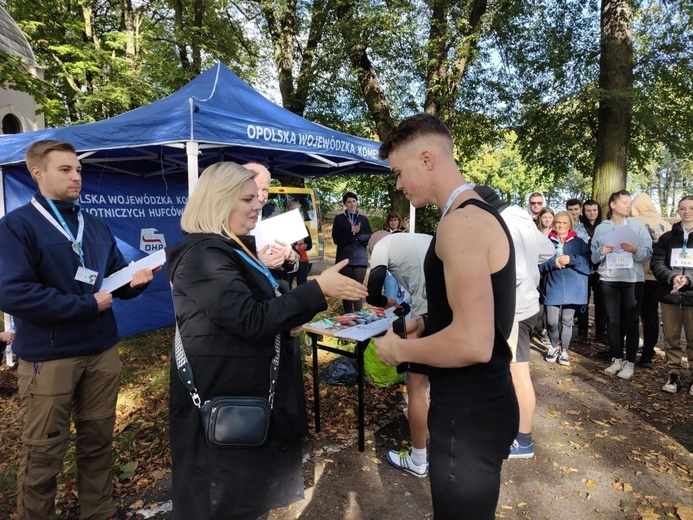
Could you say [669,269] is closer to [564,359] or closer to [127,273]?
[564,359]

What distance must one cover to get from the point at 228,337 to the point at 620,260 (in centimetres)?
466

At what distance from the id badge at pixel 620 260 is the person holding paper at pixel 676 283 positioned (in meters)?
0.20

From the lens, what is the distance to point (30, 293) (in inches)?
78.4

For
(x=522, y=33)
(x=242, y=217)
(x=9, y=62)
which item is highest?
(x=522, y=33)

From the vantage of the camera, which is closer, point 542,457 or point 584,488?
point 584,488

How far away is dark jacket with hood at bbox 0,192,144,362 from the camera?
2002mm

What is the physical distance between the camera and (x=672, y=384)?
425cm

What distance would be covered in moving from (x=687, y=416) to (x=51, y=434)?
16.5ft

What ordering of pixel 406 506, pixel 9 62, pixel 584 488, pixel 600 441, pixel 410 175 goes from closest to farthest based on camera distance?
pixel 410 175, pixel 406 506, pixel 584 488, pixel 600 441, pixel 9 62

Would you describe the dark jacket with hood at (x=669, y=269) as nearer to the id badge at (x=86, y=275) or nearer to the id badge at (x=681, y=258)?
the id badge at (x=681, y=258)

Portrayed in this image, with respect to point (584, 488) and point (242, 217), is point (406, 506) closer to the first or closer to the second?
point (584, 488)

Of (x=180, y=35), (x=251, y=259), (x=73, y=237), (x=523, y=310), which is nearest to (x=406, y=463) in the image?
(x=523, y=310)

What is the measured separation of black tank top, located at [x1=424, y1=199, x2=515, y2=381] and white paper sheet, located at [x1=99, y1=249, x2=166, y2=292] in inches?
66.0

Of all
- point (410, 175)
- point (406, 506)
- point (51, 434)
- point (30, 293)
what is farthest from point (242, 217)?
point (406, 506)
